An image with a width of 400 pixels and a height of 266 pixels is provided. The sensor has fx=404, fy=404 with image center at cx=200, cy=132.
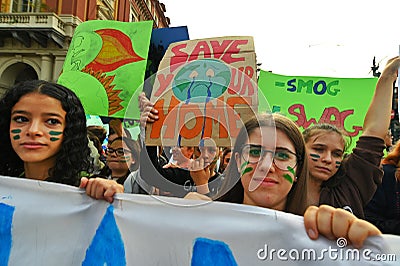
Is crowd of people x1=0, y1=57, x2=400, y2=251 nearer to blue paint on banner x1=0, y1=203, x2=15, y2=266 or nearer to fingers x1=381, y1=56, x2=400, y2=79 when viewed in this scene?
fingers x1=381, y1=56, x2=400, y2=79

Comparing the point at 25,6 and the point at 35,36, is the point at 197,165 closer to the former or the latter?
the point at 35,36

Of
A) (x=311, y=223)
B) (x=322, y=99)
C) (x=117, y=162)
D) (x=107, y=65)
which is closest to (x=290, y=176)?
(x=311, y=223)

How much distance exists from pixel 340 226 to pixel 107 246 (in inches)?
23.2

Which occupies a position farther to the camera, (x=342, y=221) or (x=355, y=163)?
(x=355, y=163)

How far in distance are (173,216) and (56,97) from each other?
588 mm

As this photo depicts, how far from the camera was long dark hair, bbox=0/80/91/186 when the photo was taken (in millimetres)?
1308

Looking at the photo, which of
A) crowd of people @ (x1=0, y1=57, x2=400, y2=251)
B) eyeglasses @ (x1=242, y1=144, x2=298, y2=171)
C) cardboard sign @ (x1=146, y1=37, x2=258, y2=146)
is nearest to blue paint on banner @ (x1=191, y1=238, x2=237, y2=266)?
crowd of people @ (x1=0, y1=57, x2=400, y2=251)

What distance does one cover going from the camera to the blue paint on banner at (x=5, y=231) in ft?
3.68

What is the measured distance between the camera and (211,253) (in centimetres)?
97

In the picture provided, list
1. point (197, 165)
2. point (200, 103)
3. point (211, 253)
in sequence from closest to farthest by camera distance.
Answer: point (211, 253) < point (200, 103) < point (197, 165)

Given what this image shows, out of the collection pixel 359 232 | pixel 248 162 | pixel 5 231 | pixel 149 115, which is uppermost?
pixel 149 115

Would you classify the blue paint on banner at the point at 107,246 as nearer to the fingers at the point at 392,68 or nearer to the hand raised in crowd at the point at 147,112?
the hand raised in crowd at the point at 147,112

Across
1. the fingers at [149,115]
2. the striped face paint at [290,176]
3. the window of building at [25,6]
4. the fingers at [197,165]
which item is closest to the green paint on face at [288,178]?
the striped face paint at [290,176]

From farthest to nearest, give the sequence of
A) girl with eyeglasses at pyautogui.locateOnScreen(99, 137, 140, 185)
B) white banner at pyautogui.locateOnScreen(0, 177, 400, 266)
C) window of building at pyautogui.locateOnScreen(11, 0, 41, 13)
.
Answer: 1. window of building at pyautogui.locateOnScreen(11, 0, 41, 13)
2. girl with eyeglasses at pyautogui.locateOnScreen(99, 137, 140, 185)
3. white banner at pyautogui.locateOnScreen(0, 177, 400, 266)
